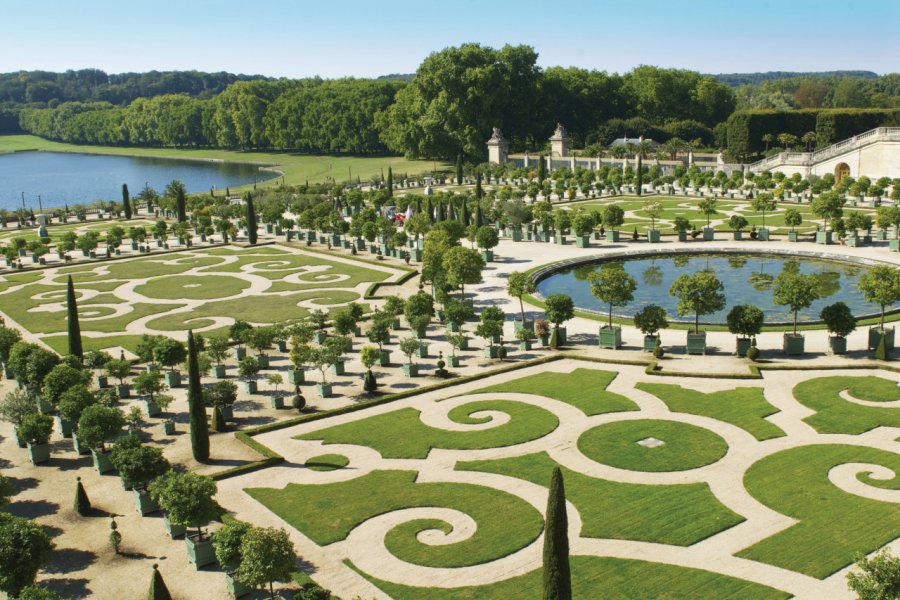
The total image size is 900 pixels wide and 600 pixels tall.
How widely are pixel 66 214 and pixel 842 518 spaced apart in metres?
106

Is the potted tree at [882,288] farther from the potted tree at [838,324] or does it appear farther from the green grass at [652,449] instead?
the green grass at [652,449]

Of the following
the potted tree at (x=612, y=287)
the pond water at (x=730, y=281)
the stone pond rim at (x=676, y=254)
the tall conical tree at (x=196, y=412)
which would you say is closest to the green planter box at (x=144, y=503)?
the tall conical tree at (x=196, y=412)

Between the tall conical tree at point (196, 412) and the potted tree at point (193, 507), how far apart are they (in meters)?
6.55

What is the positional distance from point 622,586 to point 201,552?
12858 mm

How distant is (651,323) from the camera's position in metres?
45.2

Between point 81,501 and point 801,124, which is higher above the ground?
point 801,124

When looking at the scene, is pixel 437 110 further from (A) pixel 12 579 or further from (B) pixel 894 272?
(A) pixel 12 579

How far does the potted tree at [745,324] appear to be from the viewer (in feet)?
142

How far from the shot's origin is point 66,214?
4336 inches

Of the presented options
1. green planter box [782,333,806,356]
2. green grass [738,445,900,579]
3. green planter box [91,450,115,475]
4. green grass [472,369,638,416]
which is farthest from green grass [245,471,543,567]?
green planter box [782,333,806,356]

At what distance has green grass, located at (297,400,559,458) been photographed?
112 ft

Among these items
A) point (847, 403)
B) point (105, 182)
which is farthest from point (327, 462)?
point (105, 182)

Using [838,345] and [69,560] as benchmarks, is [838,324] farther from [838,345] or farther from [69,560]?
[69,560]

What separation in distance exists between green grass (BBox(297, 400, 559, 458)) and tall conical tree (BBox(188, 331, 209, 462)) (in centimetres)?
411
